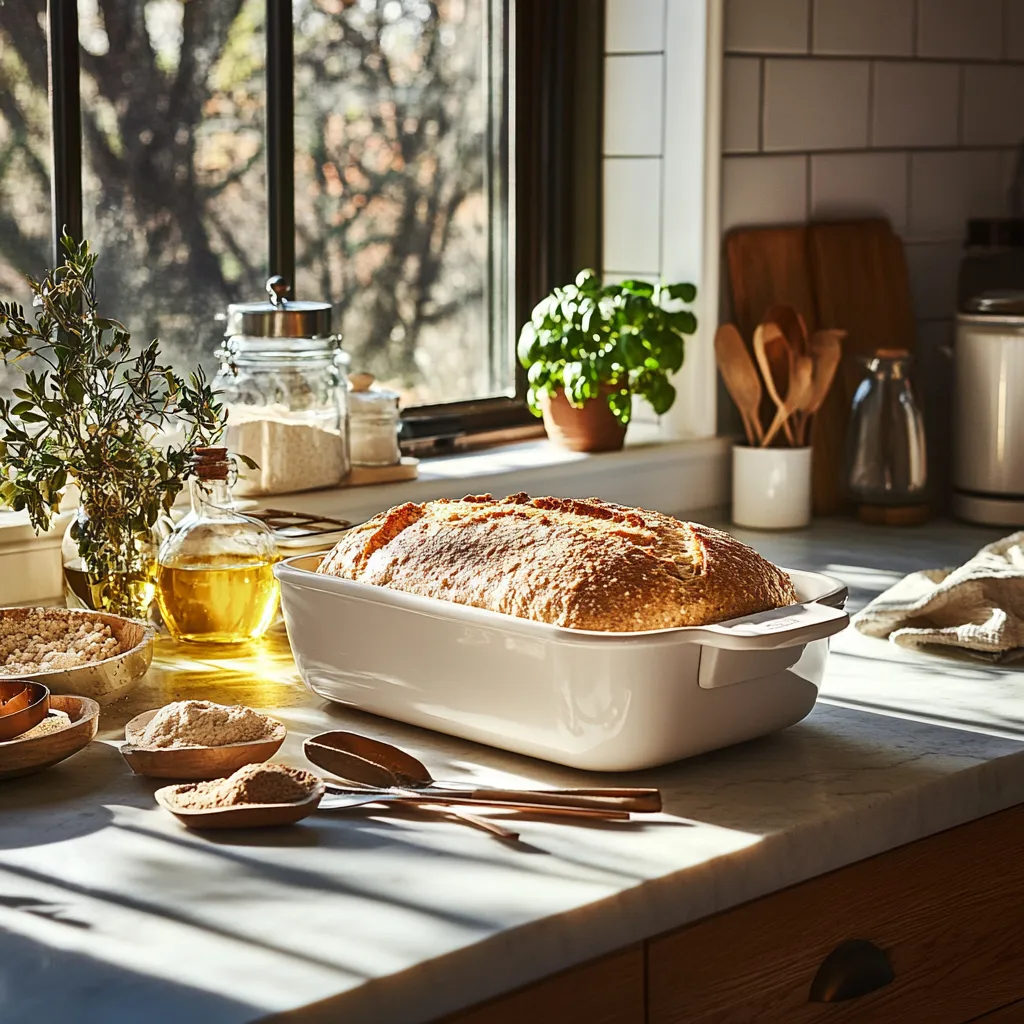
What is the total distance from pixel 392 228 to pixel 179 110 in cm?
34

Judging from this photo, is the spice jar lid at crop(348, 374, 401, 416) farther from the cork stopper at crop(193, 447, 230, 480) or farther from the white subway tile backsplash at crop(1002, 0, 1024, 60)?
the white subway tile backsplash at crop(1002, 0, 1024, 60)

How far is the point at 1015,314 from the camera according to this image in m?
2.10

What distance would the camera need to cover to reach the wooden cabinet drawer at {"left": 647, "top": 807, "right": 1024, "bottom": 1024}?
0.97 metres

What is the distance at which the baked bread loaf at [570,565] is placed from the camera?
1.09 m

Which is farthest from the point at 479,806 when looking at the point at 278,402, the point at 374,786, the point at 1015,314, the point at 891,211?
the point at 891,211

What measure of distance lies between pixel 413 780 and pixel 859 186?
1478 millimetres

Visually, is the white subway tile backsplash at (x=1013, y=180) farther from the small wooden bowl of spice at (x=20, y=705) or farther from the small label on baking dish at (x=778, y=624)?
the small wooden bowl of spice at (x=20, y=705)

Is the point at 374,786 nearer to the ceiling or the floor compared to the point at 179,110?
nearer to the floor

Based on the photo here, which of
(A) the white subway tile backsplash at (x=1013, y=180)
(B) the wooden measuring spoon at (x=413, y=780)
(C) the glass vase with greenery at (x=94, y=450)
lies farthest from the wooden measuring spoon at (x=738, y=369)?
(B) the wooden measuring spoon at (x=413, y=780)

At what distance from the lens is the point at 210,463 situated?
1398mm

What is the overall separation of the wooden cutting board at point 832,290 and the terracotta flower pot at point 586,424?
23 centimetres

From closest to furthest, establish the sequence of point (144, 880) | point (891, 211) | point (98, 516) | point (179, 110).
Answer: point (144, 880) < point (98, 516) < point (179, 110) < point (891, 211)

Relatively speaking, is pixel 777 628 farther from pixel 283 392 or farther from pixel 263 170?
pixel 263 170

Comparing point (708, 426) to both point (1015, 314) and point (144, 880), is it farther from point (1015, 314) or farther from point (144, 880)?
point (144, 880)
